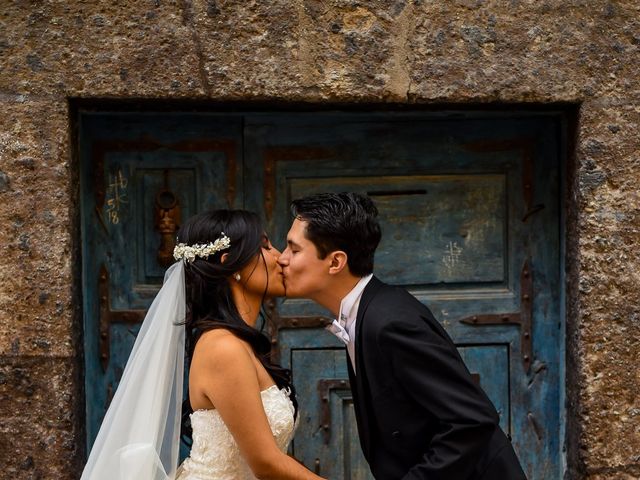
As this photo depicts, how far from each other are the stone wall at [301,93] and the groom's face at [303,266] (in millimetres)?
636

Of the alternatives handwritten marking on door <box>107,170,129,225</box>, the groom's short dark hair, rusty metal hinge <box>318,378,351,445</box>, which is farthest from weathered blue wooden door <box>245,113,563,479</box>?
the groom's short dark hair

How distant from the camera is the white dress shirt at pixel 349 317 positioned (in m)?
2.86

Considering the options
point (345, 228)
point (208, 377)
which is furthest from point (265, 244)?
point (208, 377)

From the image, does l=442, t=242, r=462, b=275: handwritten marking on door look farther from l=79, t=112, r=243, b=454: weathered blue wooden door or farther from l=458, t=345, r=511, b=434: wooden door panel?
l=79, t=112, r=243, b=454: weathered blue wooden door

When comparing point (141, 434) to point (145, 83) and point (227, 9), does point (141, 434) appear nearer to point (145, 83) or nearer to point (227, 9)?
point (145, 83)

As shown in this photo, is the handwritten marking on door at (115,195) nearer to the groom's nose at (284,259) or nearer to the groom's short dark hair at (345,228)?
the groom's nose at (284,259)

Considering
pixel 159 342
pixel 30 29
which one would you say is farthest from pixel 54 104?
pixel 159 342

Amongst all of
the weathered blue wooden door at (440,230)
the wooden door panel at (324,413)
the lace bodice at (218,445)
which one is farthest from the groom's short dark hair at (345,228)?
the wooden door panel at (324,413)

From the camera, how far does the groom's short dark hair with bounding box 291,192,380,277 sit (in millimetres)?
2875

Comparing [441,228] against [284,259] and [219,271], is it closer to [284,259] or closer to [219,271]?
[284,259]

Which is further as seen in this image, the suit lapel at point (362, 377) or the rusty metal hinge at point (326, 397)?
the rusty metal hinge at point (326, 397)

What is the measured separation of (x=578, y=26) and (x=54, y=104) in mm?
1843

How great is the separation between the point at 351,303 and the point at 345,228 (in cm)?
23

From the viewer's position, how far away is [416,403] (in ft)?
8.84
